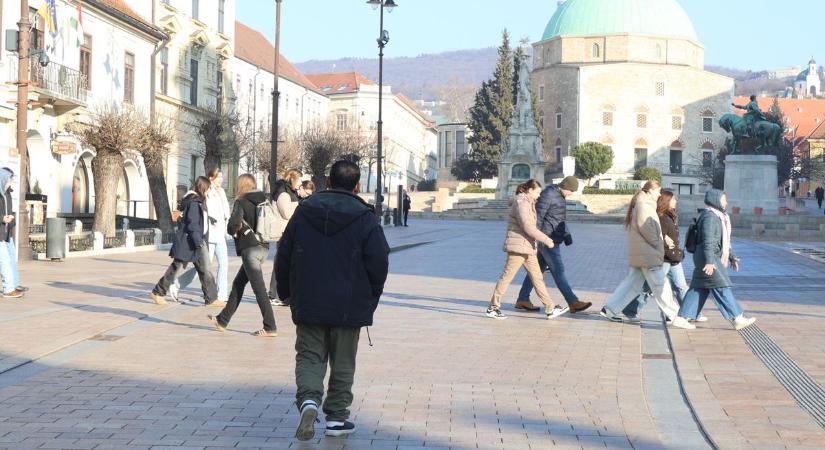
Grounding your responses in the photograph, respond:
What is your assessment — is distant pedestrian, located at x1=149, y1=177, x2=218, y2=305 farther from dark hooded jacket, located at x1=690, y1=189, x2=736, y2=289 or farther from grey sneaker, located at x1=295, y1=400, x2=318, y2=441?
grey sneaker, located at x1=295, y1=400, x2=318, y2=441

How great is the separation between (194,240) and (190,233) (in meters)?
0.11

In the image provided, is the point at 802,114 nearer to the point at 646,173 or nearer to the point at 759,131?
the point at 646,173

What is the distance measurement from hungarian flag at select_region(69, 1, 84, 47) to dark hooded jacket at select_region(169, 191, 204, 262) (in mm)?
21528

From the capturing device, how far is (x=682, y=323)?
13.5 m

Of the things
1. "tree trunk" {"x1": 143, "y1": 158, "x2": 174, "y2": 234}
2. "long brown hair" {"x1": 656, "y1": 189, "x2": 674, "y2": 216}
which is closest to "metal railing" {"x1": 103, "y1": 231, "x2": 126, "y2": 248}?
"tree trunk" {"x1": 143, "y1": 158, "x2": 174, "y2": 234}

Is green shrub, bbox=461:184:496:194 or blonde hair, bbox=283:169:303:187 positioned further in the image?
green shrub, bbox=461:184:496:194

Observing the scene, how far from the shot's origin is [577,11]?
4702 inches

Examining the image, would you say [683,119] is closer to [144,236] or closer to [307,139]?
[307,139]

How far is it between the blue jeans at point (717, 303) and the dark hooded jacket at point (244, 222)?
4746 mm

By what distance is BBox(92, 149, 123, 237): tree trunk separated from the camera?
3183cm

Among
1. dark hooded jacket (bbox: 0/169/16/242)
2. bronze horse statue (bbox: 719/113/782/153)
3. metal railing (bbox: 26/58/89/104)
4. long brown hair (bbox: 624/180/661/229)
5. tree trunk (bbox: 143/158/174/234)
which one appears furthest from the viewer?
bronze horse statue (bbox: 719/113/782/153)

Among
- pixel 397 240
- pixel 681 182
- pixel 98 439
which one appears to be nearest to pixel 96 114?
pixel 397 240

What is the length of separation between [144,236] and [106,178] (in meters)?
1.84

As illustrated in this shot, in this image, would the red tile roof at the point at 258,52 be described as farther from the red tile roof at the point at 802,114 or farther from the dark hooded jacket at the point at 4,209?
the red tile roof at the point at 802,114
